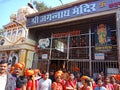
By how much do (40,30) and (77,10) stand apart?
11.2 feet

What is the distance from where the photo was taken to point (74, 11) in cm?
862

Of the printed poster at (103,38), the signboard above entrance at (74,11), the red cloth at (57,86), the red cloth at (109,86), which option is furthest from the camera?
A: the printed poster at (103,38)

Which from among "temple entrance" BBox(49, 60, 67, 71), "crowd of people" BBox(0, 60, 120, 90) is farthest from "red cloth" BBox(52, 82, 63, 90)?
"temple entrance" BBox(49, 60, 67, 71)

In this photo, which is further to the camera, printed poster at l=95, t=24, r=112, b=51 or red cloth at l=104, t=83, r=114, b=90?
printed poster at l=95, t=24, r=112, b=51

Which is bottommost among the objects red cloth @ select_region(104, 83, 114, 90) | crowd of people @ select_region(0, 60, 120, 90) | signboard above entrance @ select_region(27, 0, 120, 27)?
red cloth @ select_region(104, 83, 114, 90)

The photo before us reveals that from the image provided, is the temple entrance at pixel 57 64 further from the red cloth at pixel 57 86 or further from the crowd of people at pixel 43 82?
the red cloth at pixel 57 86

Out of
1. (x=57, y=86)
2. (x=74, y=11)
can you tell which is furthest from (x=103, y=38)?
(x=57, y=86)

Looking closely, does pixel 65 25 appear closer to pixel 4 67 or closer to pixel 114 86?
pixel 114 86

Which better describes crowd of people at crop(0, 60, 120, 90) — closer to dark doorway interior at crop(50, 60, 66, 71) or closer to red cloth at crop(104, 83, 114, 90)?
red cloth at crop(104, 83, 114, 90)

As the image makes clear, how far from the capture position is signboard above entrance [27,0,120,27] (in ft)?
24.6

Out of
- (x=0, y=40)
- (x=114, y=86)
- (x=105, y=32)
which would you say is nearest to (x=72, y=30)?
(x=105, y=32)

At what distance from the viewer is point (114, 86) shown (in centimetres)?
555

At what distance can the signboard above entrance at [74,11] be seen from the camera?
24.6ft

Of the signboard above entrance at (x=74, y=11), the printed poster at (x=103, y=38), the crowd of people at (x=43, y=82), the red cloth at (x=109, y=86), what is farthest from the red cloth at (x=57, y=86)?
the signboard above entrance at (x=74, y=11)
